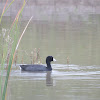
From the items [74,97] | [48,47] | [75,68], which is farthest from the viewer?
[48,47]

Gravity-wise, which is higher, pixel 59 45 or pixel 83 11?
pixel 83 11

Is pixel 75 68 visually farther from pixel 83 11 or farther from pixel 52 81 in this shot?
pixel 83 11

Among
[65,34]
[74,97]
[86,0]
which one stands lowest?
[74,97]

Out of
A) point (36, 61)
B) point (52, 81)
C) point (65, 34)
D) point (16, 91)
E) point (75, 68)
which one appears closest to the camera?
point (16, 91)

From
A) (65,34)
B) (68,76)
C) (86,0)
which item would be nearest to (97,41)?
(65,34)

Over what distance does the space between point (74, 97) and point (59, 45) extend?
441 inches

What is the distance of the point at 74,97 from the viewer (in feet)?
33.0

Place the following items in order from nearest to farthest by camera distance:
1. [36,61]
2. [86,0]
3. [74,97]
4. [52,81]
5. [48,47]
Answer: [74,97], [52,81], [36,61], [48,47], [86,0]

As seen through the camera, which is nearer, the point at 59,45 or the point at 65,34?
the point at 59,45

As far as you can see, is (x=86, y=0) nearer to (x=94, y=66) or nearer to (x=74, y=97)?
(x=94, y=66)

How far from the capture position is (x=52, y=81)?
12.5 meters

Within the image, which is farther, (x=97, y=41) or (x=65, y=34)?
(x=65, y=34)

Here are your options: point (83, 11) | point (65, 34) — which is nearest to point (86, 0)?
point (83, 11)

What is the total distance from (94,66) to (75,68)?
629mm
